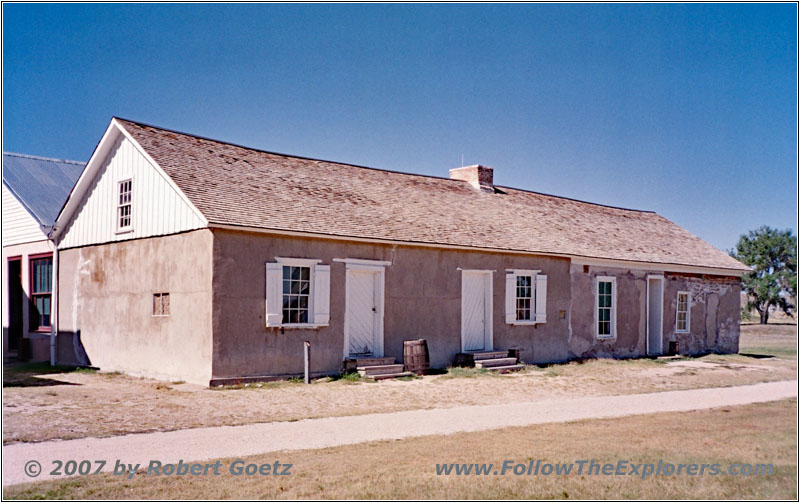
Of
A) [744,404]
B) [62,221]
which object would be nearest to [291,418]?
[744,404]

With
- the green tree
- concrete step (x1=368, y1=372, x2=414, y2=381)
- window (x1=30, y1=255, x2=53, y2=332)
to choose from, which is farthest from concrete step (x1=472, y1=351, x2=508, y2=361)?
the green tree

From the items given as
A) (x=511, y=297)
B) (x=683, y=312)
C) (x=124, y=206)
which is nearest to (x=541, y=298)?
(x=511, y=297)

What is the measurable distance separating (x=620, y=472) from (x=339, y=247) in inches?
403

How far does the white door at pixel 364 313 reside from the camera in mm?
17484

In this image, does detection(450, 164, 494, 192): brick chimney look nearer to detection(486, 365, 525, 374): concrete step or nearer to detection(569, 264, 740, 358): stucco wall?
detection(569, 264, 740, 358): stucco wall

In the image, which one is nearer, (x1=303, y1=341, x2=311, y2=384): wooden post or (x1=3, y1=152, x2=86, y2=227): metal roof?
(x1=303, y1=341, x2=311, y2=384): wooden post

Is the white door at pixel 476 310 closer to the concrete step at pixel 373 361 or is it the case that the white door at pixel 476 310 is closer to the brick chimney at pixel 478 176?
the concrete step at pixel 373 361

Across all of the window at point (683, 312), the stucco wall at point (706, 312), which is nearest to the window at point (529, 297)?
the stucco wall at point (706, 312)

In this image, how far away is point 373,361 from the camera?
17.3 m

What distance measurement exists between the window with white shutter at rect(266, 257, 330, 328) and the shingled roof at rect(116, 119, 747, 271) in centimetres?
79

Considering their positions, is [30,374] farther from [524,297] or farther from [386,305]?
[524,297]

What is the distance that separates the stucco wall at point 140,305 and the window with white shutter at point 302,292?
62.3 inches

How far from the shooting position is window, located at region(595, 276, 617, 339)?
2312cm

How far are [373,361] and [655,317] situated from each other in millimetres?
11522
